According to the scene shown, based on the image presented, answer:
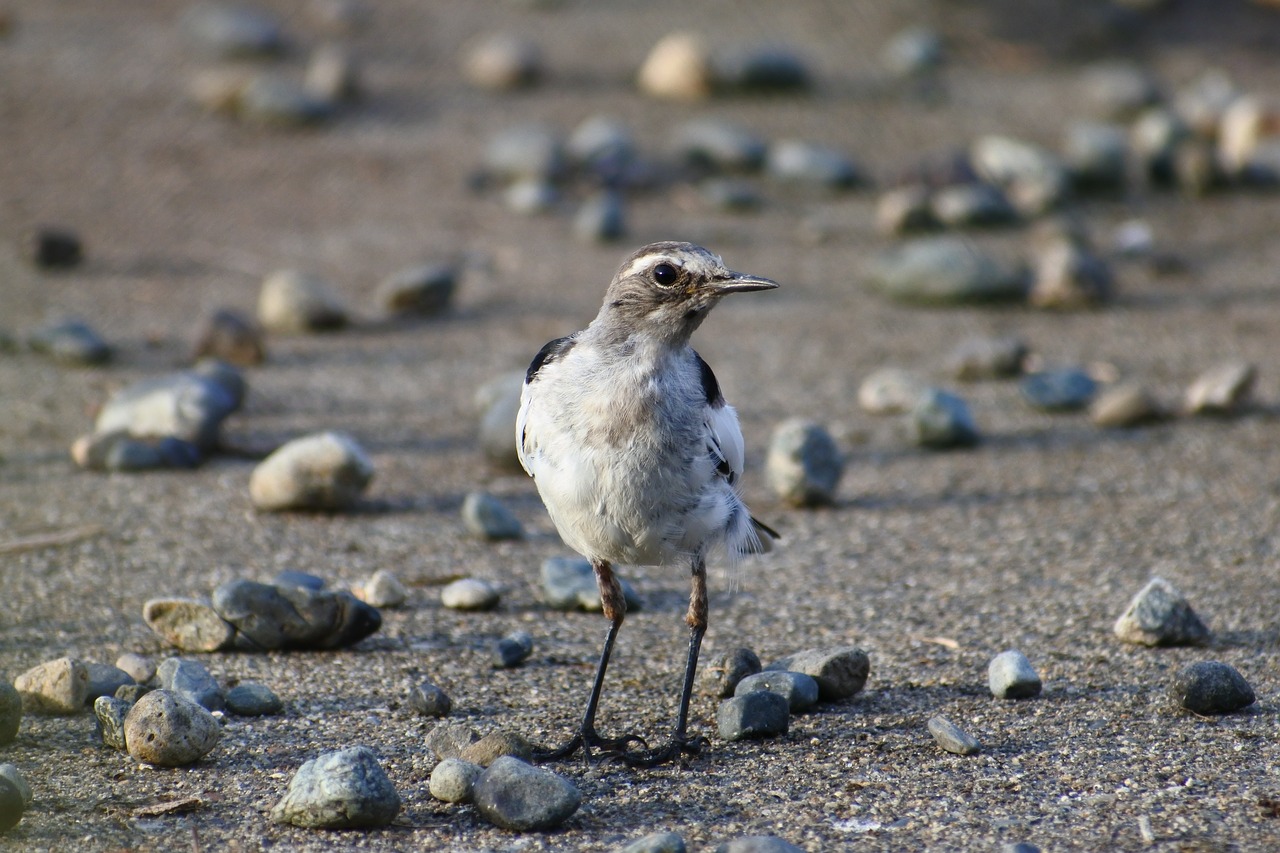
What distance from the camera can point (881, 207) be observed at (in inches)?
386

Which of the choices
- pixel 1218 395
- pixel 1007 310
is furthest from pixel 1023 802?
pixel 1007 310

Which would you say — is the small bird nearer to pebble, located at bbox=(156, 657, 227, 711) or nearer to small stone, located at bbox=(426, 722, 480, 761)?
small stone, located at bbox=(426, 722, 480, 761)

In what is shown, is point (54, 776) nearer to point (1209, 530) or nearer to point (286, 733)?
point (286, 733)

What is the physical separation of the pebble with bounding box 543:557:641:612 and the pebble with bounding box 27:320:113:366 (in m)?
3.22

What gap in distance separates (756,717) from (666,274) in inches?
53.5

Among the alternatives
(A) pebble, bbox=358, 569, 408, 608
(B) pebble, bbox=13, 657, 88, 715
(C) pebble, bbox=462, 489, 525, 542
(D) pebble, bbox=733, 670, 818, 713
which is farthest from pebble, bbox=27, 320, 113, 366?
(D) pebble, bbox=733, 670, 818, 713

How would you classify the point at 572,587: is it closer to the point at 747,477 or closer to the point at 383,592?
the point at 383,592

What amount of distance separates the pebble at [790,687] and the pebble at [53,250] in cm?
579

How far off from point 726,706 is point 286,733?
4.26 feet

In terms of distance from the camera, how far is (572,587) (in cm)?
532

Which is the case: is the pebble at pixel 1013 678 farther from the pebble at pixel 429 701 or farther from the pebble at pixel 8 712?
the pebble at pixel 8 712

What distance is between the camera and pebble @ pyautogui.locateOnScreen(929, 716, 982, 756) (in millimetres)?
4148

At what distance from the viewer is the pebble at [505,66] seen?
37.0 feet

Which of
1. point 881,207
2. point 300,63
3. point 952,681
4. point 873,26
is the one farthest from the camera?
point 873,26
